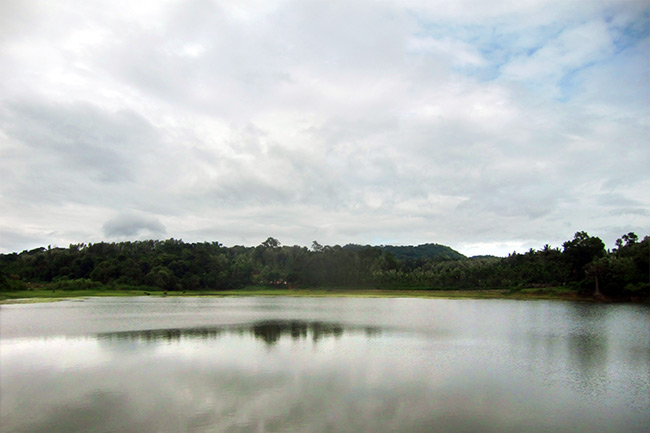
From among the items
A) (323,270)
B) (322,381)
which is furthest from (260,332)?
(323,270)

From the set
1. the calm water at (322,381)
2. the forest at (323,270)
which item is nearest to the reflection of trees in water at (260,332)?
the calm water at (322,381)

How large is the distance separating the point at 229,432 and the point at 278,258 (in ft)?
531

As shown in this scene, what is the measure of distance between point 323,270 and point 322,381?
4846 inches

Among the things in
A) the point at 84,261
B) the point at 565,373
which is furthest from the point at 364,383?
the point at 84,261

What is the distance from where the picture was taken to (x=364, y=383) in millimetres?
16266

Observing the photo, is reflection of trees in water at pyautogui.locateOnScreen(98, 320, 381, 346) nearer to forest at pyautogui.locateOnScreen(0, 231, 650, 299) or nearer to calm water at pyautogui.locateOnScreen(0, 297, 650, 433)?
calm water at pyautogui.locateOnScreen(0, 297, 650, 433)

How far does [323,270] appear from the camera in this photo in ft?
456

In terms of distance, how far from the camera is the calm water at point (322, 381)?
12258mm

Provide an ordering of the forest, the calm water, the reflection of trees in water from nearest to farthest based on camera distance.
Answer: the calm water < the reflection of trees in water < the forest

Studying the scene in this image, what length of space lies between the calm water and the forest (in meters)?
53.4

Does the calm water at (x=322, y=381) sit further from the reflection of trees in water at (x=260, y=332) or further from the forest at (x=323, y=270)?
the forest at (x=323, y=270)

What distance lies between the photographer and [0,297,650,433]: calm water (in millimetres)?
12258

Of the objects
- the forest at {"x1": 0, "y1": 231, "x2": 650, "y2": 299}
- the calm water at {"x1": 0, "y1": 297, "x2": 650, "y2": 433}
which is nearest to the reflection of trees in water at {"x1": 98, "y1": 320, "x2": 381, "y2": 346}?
the calm water at {"x1": 0, "y1": 297, "x2": 650, "y2": 433}

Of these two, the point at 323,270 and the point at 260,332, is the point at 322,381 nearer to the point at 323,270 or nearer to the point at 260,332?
the point at 260,332
